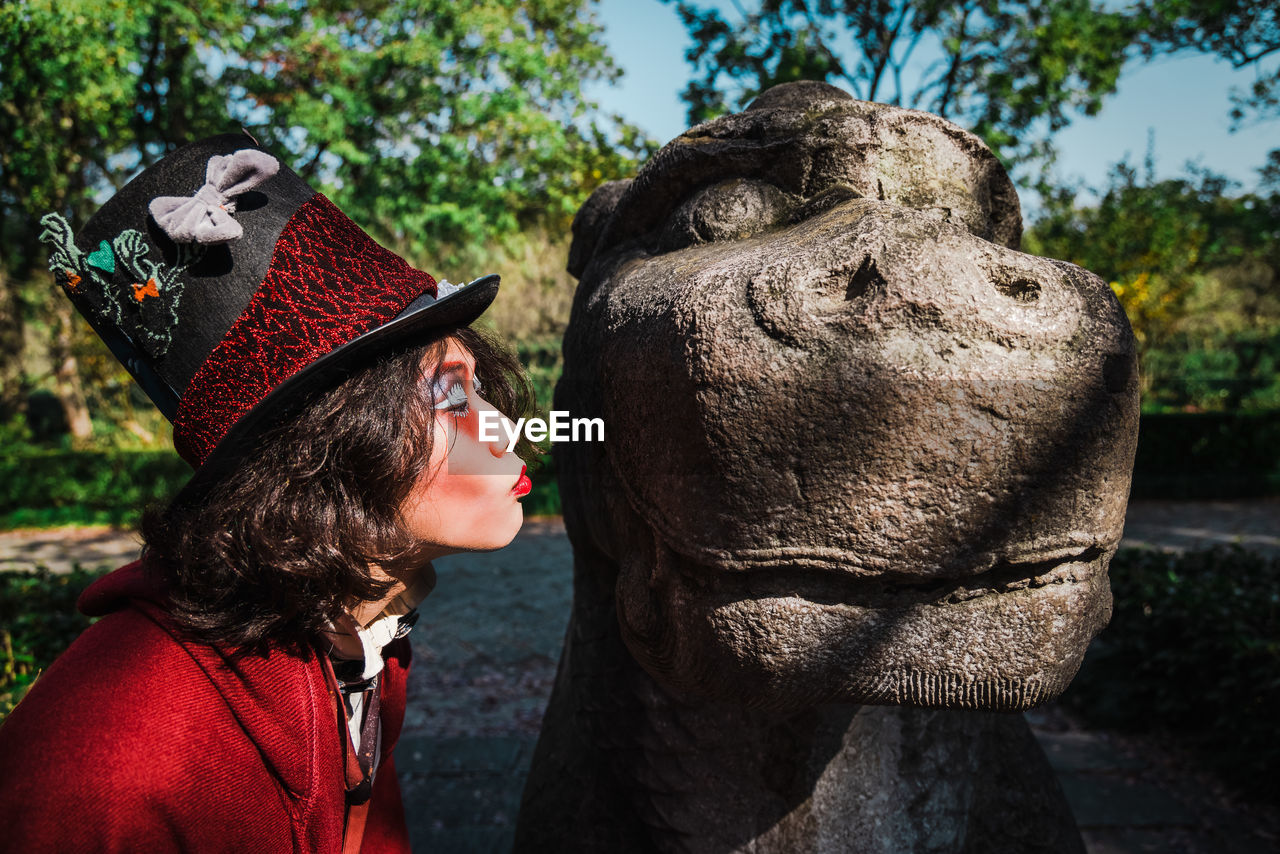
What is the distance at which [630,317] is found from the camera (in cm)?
115

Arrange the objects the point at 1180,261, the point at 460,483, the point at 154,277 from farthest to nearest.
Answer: the point at 1180,261
the point at 460,483
the point at 154,277

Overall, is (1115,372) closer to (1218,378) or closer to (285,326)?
(285,326)

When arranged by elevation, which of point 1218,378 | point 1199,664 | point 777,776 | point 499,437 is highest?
point 499,437

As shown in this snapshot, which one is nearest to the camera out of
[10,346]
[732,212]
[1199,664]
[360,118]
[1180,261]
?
[732,212]

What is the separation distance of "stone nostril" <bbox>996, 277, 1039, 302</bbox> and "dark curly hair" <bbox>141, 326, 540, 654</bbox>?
749mm

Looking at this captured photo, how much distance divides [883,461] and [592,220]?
0.96 meters

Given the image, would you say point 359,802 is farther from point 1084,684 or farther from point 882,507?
point 1084,684

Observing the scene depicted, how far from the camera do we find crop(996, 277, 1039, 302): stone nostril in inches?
37.7

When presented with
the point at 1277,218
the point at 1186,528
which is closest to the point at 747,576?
the point at 1186,528

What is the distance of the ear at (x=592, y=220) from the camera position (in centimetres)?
167

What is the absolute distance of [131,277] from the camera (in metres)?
1.05

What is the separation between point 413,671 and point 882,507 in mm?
5036

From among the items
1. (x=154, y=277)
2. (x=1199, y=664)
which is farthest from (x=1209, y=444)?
(x=154, y=277)

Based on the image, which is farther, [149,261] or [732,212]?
[732,212]
